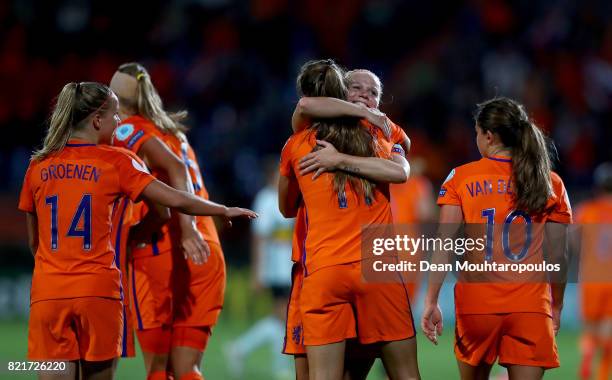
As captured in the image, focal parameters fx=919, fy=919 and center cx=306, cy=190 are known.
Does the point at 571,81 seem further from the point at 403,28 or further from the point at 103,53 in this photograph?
the point at 103,53

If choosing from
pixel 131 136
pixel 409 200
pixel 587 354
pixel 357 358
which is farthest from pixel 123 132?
pixel 587 354

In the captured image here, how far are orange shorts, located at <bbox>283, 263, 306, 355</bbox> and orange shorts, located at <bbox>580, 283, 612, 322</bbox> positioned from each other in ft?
17.6

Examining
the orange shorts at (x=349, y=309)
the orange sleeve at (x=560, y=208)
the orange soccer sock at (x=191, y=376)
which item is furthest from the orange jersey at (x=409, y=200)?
the orange shorts at (x=349, y=309)

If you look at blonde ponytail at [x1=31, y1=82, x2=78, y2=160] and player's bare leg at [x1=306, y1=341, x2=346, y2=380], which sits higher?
A: blonde ponytail at [x1=31, y1=82, x2=78, y2=160]

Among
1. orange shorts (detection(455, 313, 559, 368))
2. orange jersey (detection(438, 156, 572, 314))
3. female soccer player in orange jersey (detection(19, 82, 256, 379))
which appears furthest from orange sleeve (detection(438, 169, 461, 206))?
female soccer player in orange jersey (detection(19, 82, 256, 379))

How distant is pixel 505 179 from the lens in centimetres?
514

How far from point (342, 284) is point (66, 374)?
1.53 metres

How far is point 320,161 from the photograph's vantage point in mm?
4855

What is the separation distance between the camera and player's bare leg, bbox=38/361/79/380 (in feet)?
15.7

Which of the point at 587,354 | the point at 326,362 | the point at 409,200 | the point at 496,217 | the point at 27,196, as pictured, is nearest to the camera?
the point at 326,362

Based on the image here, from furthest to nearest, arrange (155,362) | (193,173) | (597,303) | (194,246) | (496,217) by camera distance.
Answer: (597,303) < (193,173) < (155,362) < (194,246) < (496,217)

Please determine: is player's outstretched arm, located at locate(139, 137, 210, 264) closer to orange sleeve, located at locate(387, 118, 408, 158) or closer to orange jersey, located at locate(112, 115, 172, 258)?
orange jersey, located at locate(112, 115, 172, 258)

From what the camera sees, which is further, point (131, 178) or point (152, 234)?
point (152, 234)

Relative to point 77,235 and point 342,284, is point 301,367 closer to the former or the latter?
point 342,284
